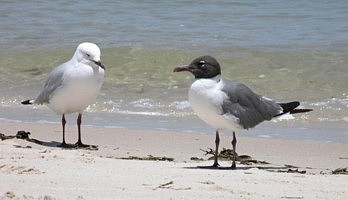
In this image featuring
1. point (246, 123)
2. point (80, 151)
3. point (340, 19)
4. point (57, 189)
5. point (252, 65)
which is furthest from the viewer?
point (340, 19)

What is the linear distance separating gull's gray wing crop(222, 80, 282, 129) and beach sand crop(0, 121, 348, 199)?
354 mm

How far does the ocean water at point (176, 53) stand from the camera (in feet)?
30.4

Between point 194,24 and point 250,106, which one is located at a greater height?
point 194,24

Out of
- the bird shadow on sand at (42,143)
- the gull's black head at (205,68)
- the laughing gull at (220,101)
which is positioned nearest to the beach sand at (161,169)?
the bird shadow on sand at (42,143)

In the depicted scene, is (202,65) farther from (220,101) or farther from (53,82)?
(53,82)

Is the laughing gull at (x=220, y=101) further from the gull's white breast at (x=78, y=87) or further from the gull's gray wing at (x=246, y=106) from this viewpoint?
the gull's white breast at (x=78, y=87)

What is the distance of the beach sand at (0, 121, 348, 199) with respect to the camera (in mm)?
4801

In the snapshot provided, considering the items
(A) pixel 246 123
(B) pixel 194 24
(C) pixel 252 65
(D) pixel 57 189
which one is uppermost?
(B) pixel 194 24

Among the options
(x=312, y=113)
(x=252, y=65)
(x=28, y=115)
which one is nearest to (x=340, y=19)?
(x=252, y=65)

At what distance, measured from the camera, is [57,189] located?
474 cm

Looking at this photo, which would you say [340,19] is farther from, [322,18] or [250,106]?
[250,106]

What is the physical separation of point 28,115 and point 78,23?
655 centimetres

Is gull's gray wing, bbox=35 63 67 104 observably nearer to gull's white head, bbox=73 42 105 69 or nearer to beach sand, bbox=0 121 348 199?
gull's white head, bbox=73 42 105 69

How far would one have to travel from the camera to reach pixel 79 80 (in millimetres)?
7336
